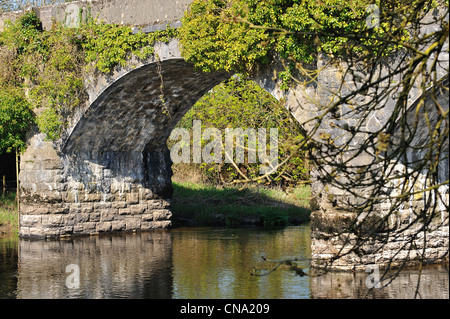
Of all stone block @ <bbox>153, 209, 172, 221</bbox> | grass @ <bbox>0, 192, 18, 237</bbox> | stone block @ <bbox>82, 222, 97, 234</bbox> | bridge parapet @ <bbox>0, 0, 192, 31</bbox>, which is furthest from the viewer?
stone block @ <bbox>153, 209, 172, 221</bbox>

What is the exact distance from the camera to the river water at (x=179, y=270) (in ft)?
30.7

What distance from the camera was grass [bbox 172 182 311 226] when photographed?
59.3ft

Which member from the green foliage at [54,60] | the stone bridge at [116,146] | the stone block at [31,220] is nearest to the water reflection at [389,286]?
the stone bridge at [116,146]

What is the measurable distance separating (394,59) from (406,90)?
17.8 feet

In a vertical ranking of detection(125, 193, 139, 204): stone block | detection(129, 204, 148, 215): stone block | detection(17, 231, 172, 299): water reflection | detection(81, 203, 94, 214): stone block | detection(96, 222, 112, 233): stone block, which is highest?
detection(125, 193, 139, 204): stone block

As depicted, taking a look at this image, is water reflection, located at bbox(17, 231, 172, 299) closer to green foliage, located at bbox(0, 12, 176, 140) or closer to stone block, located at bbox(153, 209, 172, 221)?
stone block, located at bbox(153, 209, 172, 221)

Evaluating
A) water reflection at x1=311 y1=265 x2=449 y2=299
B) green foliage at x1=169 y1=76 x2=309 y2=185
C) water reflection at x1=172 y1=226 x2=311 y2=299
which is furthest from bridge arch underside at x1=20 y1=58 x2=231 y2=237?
water reflection at x1=311 y1=265 x2=449 y2=299

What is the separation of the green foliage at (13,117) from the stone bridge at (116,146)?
33cm

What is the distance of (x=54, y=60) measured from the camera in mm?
14219

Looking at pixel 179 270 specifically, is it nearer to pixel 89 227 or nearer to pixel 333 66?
pixel 333 66

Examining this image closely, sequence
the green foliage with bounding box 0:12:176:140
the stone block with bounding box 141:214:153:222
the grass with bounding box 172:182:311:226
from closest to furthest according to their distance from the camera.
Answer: the green foliage with bounding box 0:12:176:140 < the stone block with bounding box 141:214:153:222 < the grass with bounding box 172:182:311:226

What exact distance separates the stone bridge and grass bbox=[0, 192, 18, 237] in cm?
72

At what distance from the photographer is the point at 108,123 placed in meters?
15.3
